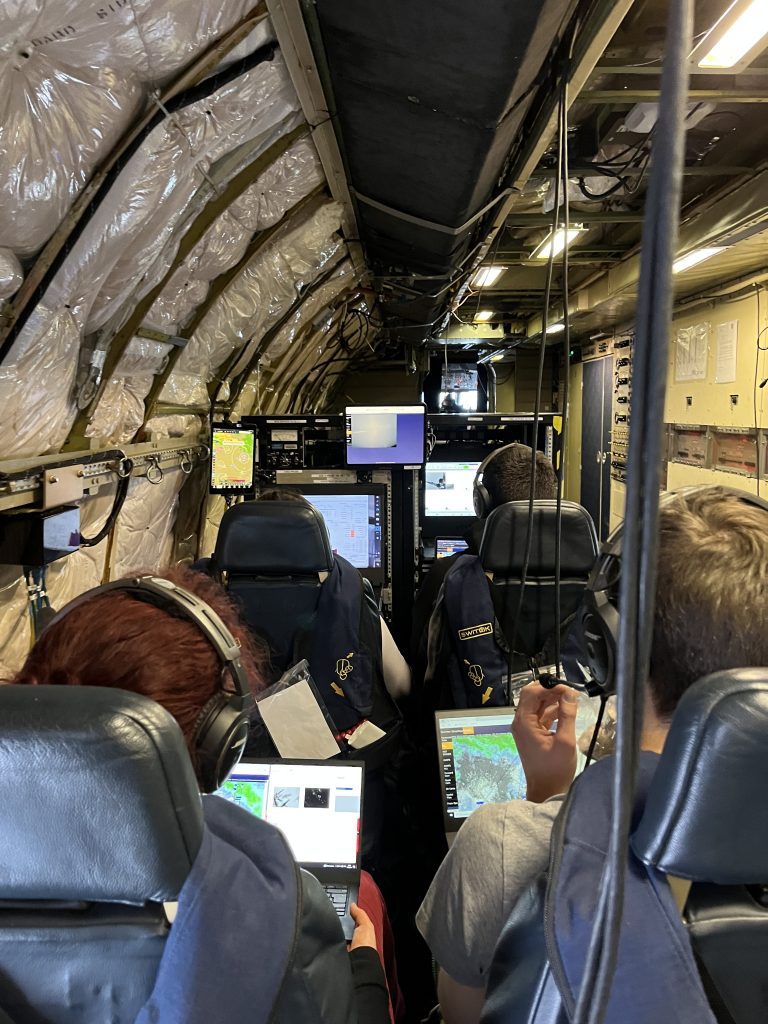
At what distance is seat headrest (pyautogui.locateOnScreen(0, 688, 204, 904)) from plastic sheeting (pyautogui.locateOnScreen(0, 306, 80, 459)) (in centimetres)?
151

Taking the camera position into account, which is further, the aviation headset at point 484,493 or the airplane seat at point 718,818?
the aviation headset at point 484,493

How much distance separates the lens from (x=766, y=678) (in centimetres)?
67

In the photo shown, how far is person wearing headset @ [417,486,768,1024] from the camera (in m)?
0.85

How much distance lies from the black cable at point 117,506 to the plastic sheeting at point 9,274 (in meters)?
1.05

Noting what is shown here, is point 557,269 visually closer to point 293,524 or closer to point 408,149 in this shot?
point 408,149

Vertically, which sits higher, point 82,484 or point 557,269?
point 557,269

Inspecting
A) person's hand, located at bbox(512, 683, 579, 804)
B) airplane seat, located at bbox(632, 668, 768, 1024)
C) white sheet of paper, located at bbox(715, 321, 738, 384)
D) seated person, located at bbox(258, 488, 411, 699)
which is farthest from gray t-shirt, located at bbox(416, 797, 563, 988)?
white sheet of paper, located at bbox(715, 321, 738, 384)

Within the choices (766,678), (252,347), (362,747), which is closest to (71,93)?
(766,678)

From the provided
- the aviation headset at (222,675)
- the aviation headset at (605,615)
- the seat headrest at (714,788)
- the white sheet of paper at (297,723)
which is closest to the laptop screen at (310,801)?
the white sheet of paper at (297,723)

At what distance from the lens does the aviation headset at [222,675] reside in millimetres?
918

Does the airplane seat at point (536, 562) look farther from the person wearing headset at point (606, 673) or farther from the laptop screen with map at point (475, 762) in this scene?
the person wearing headset at point (606, 673)

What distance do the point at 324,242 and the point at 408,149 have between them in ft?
4.74

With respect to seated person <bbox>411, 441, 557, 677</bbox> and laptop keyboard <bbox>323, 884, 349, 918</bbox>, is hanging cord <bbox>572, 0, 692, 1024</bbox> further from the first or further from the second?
seated person <bbox>411, 441, 557, 677</bbox>

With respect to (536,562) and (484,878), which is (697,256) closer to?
(536,562)
